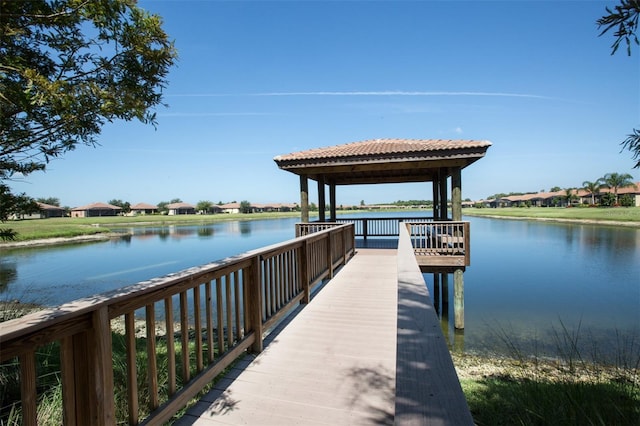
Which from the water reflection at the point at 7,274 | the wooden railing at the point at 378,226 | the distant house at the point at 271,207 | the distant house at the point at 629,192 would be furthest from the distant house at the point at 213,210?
the distant house at the point at 629,192

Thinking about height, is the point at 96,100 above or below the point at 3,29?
below

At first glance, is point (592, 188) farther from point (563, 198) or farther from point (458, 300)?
point (458, 300)

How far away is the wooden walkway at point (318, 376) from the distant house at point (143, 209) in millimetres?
112358

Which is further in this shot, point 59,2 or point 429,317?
point 59,2

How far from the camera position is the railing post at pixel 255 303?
3322 mm

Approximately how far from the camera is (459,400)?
3.10ft

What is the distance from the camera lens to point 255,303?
3318 mm

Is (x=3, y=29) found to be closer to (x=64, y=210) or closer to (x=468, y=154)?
(x=468, y=154)

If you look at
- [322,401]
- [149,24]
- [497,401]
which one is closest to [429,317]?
[322,401]

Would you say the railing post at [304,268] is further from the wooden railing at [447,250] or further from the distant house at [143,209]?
the distant house at [143,209]

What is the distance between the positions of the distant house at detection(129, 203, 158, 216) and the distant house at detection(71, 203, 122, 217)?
24.4 ft

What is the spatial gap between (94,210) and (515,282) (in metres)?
104

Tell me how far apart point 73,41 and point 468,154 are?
7.98m

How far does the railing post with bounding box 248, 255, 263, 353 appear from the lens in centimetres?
332
